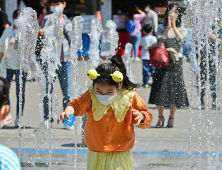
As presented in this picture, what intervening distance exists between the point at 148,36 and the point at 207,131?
118 inches

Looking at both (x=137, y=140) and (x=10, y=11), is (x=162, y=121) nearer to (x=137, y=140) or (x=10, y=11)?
(x=137, y=140)

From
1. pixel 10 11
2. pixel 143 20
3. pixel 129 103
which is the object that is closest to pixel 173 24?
pixel 129 103

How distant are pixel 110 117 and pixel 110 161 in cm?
31

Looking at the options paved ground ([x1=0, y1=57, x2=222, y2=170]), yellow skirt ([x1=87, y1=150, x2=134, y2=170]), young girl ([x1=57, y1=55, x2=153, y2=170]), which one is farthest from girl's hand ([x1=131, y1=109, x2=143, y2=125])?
paved ground ([x1=0, y1=57, x2=222, y2=170])

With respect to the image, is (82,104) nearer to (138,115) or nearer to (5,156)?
(138,115)

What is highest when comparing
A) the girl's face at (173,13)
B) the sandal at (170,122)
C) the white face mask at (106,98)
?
the girl's face at (173,13)

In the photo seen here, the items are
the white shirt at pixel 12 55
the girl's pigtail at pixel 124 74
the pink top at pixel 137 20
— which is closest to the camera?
the girl's pigtail at pixel 124 74

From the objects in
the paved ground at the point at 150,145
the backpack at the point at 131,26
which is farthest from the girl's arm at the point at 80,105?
the backpack at the point at 131,26

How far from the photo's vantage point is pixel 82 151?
4.71 meters

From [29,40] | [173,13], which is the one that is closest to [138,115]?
[29,40]

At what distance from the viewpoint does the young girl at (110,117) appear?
2.87 metres

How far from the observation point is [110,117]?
2.94 metres

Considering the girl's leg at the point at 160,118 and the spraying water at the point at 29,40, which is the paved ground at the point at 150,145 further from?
the spraying water at the point at 29,40

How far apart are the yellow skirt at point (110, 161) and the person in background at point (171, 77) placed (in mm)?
2710
